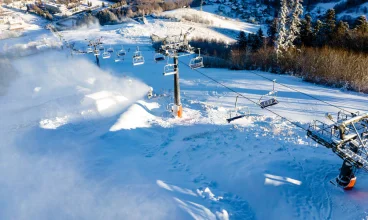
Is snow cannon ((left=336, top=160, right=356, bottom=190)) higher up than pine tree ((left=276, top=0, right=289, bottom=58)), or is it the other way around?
pine tree ((left=276, top=0, right=289, bottom=58))

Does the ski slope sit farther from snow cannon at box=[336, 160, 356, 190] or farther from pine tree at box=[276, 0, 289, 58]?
pine tree at box=[276, 0, 289, 58]

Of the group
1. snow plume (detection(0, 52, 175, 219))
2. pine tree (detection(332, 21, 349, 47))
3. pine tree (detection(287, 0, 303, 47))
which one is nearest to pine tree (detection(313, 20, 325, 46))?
pine tree (detection(332, 21, 349, 47))

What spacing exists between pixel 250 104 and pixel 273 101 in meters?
7.42

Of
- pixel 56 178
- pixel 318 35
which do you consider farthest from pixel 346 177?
pixel 318 35

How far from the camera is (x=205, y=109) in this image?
71.6 feet

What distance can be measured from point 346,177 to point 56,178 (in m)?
13.1

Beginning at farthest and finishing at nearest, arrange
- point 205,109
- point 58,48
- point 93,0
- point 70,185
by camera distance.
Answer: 1. point 93,0
2. point 58,48
3. point 205,109
4. point 70,185

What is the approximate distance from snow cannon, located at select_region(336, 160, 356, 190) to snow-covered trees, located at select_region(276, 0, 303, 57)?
81.2 ft

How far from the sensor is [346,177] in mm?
11188

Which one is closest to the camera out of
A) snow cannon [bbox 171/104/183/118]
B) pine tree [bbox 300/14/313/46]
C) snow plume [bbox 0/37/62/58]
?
snow cannon [bbox 171/104/183/118]

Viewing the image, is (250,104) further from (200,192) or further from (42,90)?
(42,90)

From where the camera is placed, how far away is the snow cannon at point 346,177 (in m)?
10.9

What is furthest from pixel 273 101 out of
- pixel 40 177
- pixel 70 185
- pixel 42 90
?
pixel 42 90

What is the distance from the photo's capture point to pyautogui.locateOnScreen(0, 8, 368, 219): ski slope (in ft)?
37.9
